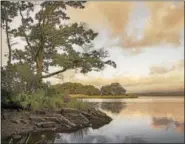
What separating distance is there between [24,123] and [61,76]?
1.12 feet

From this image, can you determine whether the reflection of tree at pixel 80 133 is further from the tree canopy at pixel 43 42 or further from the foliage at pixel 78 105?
the tree canopy at pixel 43 42

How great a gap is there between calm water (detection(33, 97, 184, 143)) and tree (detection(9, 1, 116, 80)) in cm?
26

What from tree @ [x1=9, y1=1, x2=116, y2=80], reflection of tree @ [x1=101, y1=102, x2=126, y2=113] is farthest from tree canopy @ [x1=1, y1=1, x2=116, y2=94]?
reflection of tree @ [x1=101, y1=102, x2=126, y2=113]

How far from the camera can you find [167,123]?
2.13m

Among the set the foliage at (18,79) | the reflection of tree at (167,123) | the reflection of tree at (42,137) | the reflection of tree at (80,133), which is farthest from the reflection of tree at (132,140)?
the foliage at (18,79)

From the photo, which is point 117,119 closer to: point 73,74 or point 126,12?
point 73,74

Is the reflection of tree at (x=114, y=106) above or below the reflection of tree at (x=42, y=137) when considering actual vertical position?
above

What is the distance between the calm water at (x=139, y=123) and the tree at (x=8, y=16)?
0.57 m

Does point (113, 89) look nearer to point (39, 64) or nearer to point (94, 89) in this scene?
point (94, 89)

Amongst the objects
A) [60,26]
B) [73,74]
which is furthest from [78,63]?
[60,26]

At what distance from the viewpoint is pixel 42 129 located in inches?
86.7

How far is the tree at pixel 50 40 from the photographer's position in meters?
2.24

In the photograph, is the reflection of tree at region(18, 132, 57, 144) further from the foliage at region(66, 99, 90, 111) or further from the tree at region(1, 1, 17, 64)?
the tree at region(1, 1, 17, 64)

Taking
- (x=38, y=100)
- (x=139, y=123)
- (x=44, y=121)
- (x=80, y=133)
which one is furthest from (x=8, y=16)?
(x=139, y=123)
